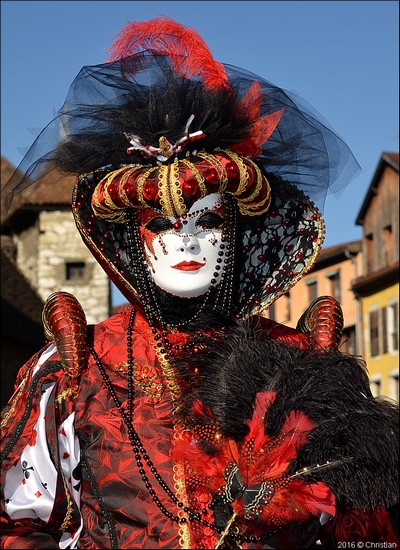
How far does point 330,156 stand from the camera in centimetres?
564

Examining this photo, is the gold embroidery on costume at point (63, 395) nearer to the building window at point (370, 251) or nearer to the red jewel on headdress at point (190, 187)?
the red jewel on headdress at point (190, 187)

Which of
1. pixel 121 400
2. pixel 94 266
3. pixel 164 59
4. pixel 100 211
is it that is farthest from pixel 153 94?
pixel 94 266

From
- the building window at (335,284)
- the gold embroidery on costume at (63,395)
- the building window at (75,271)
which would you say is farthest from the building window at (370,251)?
the gold embroidery on costume at (63,395)

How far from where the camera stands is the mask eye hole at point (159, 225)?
5.31 meters

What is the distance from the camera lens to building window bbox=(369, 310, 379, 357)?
37.7 m

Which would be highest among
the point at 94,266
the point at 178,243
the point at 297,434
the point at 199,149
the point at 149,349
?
the point at 94,266

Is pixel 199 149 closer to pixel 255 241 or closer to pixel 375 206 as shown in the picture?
pixel 255 241

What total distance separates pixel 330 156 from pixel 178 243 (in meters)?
0.81

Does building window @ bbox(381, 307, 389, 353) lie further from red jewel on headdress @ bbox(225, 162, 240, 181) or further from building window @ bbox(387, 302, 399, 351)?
red jewel on headdress @ bbox(225, 162, 240, 181)

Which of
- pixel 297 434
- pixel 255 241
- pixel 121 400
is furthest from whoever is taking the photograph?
pixel 255 241

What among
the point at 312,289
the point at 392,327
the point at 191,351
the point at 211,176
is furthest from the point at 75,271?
the point at 191,351

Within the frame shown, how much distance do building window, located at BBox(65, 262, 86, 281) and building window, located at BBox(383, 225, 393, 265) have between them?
839 cm

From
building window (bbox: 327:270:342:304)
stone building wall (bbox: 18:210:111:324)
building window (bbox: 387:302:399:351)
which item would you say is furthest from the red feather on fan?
building window (bbox: 327:270:342:304)

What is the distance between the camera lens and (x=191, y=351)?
5.03 meters
